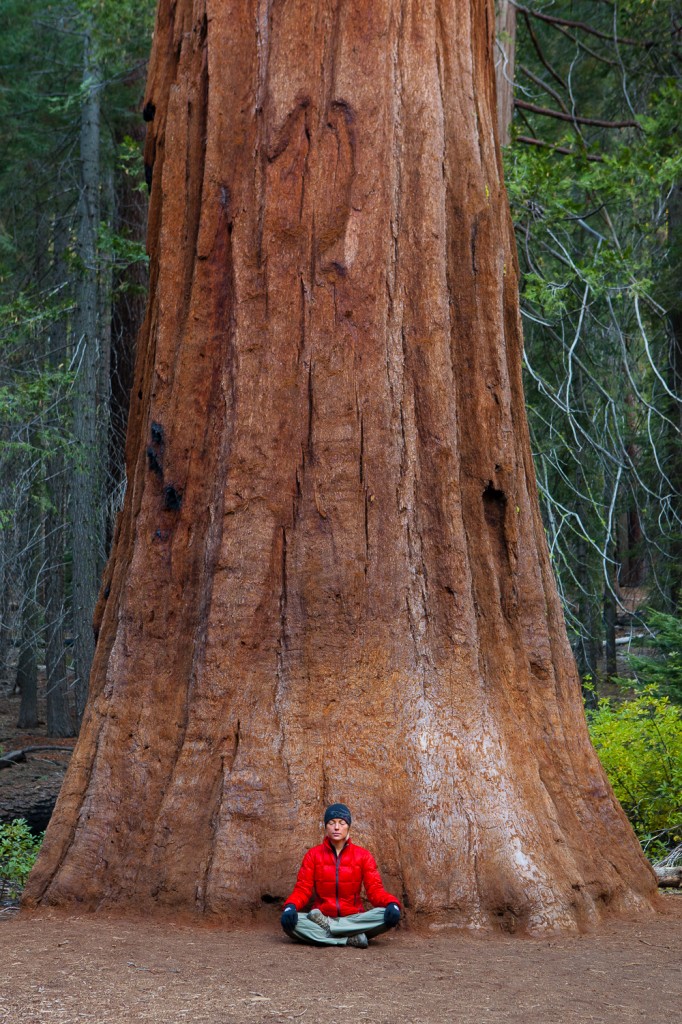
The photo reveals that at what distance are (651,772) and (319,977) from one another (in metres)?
5.13

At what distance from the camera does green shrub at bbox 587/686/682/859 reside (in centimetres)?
848

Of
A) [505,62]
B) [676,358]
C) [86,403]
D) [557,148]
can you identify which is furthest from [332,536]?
[86,403]

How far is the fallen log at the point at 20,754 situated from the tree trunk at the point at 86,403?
35.4 inches

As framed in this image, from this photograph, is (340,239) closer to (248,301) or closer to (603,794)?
(248,301)

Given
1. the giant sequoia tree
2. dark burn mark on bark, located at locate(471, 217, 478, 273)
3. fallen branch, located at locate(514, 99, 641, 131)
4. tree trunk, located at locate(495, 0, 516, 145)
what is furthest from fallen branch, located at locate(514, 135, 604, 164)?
dark burn mark on bark, located at locate(471, 217, 478, 273)

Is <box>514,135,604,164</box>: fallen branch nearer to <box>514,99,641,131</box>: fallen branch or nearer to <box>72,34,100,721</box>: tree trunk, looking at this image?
<box>514,99,641,131</box>: fallen branch

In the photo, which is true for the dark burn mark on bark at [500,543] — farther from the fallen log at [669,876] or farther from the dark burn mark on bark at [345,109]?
the fallen log at [669,876]

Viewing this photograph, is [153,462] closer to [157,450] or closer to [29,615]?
[157,450]

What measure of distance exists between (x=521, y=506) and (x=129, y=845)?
8.92 feet

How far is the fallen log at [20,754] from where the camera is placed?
1550 cm

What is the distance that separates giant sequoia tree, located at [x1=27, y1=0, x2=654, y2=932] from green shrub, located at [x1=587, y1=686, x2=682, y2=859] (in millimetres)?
2736

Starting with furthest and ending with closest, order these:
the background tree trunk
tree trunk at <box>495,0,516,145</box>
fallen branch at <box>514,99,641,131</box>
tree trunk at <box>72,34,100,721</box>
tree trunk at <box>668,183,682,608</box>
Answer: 1. the background tree trunk
2. tree trunk at <box>72,34,100,721</box>
3. tree trunk at <box>668,183,682,608</box>
4. fallen branch at <box>514,99,641,131</box>
5. tree trunk at <box>495,0,516,145</box>

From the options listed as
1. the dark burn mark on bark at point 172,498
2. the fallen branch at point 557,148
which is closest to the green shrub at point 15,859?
the dark burn mark on bark at point 172,498

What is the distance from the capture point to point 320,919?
4.84 metres
